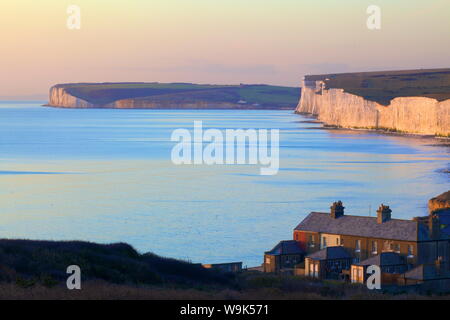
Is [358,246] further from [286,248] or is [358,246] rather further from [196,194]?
[196,194]

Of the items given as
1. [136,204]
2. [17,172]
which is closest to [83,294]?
[136,204]

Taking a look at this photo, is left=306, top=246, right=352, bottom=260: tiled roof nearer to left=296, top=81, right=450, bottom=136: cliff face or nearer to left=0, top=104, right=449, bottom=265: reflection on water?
left=0, top=104, right=449, bottom=265: reflection on water

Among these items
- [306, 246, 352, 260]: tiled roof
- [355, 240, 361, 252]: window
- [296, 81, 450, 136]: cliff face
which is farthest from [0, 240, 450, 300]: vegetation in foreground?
[296, 81, 450, 136]: cliff face

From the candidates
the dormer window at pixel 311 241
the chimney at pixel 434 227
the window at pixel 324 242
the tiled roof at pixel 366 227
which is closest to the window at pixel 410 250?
the tiled roof at pixel 366 227
